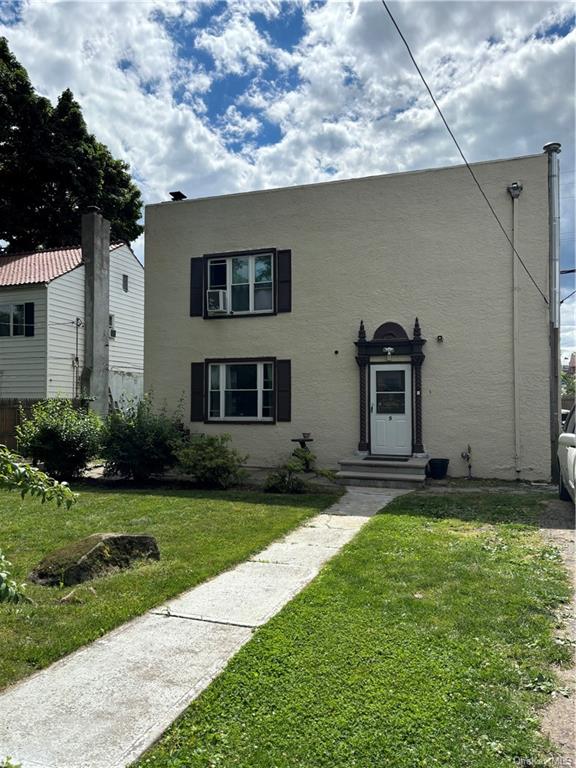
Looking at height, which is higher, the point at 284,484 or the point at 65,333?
the point at 65,333

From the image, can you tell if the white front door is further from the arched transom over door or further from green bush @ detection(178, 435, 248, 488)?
green bush @ detection(178, 435, 248, 488)

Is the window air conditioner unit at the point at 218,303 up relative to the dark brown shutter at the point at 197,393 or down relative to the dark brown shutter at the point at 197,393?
up

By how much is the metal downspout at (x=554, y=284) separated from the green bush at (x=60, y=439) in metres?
9.31

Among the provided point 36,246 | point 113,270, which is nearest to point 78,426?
point 113,270

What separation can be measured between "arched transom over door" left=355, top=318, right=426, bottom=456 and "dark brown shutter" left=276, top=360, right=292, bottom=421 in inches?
67.8

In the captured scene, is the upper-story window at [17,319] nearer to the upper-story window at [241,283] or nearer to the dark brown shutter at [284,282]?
the upper-story window at [241,283]

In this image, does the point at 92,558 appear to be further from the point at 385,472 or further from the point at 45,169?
the point at 45,169

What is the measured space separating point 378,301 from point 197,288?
4.67 meters

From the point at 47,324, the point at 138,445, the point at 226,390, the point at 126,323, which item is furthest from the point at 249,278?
the point at 126,323

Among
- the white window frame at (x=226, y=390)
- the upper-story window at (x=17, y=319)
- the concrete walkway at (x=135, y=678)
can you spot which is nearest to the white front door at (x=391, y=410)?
the white window frame at (x=226, y=390)

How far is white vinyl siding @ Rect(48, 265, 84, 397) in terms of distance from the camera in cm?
1764

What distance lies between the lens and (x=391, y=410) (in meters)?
11.9

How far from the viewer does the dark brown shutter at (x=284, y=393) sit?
12617 mm

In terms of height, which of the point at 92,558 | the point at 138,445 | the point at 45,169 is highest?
the point at 45,169
